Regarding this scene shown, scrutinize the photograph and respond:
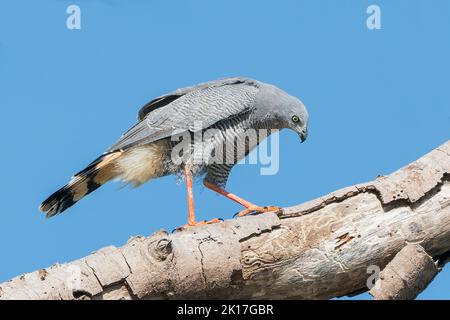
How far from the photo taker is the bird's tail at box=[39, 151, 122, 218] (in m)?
8.88

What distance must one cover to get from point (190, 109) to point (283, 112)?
114 cm

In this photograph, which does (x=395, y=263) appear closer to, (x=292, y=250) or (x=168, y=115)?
(x=292, y=250)

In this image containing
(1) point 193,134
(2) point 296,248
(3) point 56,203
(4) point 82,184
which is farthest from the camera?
(1) point 193,134

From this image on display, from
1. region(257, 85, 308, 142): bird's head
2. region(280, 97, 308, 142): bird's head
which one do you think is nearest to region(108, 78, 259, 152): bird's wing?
region(257, 85, 308, 142): bird's head

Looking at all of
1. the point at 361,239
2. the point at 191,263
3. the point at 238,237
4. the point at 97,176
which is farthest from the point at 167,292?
the point at 97,176

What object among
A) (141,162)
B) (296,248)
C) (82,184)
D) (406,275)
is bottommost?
(406,275)

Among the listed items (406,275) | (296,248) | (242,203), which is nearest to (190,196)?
(242,203)

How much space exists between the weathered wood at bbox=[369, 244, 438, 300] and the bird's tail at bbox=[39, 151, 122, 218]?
12.0 feet

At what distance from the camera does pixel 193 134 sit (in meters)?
9.34

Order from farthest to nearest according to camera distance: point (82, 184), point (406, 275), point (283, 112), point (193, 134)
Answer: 1. point (283, 112)
2. point (193, 134)
3. point (82, 184)
4. point (406, 275)

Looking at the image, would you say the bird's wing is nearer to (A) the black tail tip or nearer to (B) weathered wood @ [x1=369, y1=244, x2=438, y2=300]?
(A) the black tail tip

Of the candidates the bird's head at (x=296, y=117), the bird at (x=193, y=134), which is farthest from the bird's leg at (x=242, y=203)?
the bird's head at (x=296, y=117)

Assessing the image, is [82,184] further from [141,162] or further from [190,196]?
[190,196]

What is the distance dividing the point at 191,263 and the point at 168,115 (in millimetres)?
3092
